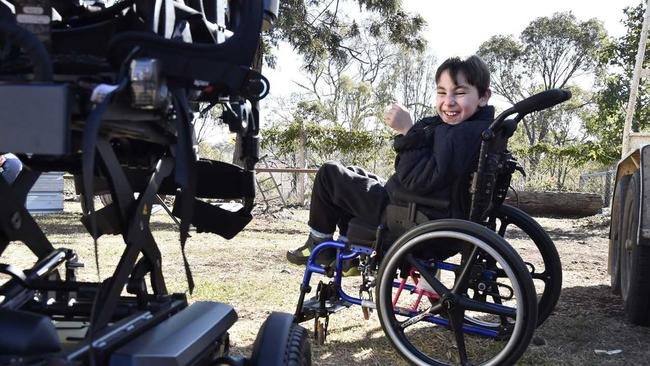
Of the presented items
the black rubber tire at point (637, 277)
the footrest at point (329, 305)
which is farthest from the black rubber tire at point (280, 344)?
the black rubber tire at point (637, 277)

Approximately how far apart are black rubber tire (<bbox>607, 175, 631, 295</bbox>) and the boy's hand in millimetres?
1890

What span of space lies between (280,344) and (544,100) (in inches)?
59.7

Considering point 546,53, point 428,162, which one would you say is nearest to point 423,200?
point 428,162

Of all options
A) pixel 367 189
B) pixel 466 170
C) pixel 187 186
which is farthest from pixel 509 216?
pixel 187 186

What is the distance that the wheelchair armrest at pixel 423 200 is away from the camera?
110 inches

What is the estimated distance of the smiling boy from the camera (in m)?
2.76

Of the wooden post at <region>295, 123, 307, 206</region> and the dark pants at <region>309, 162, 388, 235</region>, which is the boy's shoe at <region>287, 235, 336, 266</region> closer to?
the dark pants at <region>309, 162, 388, 235</region>

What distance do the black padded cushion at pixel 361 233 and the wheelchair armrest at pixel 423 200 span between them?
0.23 m

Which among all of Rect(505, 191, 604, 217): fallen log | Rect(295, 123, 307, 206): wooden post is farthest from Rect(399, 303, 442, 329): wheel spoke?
Rect(295, 123, 307, 206): wooden post

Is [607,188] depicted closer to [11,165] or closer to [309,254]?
[309,254]

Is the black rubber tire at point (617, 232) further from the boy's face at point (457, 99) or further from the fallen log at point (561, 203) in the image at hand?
the fallen log at point (561, 203)

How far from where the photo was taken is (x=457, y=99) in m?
2.97

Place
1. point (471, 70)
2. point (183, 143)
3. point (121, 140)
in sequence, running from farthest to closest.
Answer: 1. point (471, 70)
2. point (121, 140)
3. point (183, 143)

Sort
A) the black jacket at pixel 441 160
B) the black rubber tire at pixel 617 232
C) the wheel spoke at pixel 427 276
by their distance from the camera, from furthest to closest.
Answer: the black rubber tire at pixel 617 232 → the black jacket at pixel 441 160 → the wheel spoke at pixel 427 276
